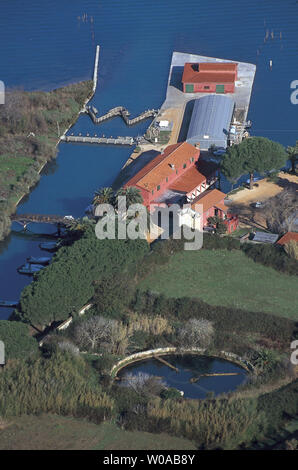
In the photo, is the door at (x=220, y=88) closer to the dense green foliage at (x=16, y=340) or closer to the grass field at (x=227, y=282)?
the grass field at (x=227, y=282)

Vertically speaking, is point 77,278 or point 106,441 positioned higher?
point 77,278

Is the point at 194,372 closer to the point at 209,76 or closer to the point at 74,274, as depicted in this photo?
the point at 74,274

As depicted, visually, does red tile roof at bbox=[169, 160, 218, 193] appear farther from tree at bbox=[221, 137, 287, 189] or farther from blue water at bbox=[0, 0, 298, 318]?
blue water at bbox=[0, 0, 298, 318]

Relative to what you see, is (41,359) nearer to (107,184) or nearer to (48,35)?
(107,184)

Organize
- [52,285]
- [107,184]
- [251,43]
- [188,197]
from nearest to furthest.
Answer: [52,285]
[188,197]
[107,184]
[251,43]

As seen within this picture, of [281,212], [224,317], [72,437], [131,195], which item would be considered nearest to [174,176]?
[131,195]

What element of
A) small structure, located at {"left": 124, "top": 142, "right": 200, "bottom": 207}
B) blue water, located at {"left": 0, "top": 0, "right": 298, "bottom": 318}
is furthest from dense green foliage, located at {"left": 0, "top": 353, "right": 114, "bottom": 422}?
blue water, located at {"left": 0, "top": 0, "right": 298, "bottom": 318}
